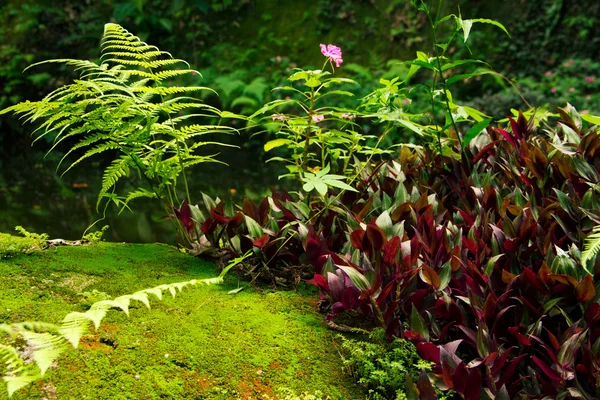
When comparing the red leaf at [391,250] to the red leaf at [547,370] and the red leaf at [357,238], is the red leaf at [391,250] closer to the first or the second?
the red leaf at [357,238]

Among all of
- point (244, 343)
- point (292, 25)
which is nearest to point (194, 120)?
point (292, 25)

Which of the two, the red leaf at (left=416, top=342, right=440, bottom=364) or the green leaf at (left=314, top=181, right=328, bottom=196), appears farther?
the green leaf at (left=314, top=181, right=328, bottom=196)

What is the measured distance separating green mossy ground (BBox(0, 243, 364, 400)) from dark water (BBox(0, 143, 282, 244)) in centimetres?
285

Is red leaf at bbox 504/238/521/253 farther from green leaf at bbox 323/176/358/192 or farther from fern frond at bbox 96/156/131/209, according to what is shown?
fern frond at bbox 96/156/131/209

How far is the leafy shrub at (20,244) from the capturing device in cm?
240

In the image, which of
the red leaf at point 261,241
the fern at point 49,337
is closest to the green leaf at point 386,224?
the red leaf at point 261,241

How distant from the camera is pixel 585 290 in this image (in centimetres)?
177

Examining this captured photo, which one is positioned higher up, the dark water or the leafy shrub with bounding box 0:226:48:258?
the leafy shrub with bounding box 0:226:48:258

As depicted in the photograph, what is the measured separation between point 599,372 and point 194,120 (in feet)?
34.8

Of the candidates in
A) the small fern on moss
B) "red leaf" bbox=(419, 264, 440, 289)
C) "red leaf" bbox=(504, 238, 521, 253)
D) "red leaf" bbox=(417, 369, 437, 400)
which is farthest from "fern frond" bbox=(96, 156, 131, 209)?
"red leaf" bbox=(504, 238, 521, 253)

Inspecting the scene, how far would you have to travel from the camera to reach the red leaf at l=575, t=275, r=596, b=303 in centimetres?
175

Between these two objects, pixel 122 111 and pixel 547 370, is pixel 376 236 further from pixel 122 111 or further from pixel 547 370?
pixel 122 111

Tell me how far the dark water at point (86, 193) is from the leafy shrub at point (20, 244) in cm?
264

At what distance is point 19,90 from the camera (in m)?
11.9
